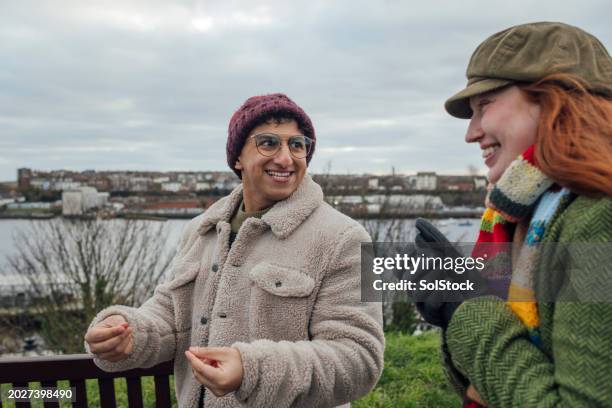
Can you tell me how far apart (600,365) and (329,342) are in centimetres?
104

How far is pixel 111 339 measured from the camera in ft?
7.25

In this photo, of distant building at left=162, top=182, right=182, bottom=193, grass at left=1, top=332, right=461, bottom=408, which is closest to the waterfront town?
distant building at left=162, top=182, right=182, bottom=193

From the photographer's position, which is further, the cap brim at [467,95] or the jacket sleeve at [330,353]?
the jacket sleeve at [330,353]

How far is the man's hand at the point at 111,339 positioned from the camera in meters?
2.20

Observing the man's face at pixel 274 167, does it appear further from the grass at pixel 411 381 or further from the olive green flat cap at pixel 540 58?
the grass at pixel 411 381

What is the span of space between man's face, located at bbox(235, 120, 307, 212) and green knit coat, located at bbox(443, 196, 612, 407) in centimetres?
110

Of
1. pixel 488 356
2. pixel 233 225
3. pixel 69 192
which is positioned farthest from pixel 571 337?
pixel 69 192

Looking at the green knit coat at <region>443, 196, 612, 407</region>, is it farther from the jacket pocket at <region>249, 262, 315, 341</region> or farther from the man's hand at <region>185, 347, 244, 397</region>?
the jacket pocket at <region>249, 262, 315, 341</region>

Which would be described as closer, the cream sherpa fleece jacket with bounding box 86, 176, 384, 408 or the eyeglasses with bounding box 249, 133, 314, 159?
the cream sherpa fleece jacket with bounding box 86, 176, 384, 408

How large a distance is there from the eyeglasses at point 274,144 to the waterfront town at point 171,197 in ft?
40.7

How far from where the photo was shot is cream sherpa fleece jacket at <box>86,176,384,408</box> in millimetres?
1886

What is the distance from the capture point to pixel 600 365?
1124 millimetres

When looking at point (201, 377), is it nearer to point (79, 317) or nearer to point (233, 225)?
point (233, 225)

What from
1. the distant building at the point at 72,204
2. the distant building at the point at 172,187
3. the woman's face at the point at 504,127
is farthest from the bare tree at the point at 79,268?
the woman's face at the point at 504,127
